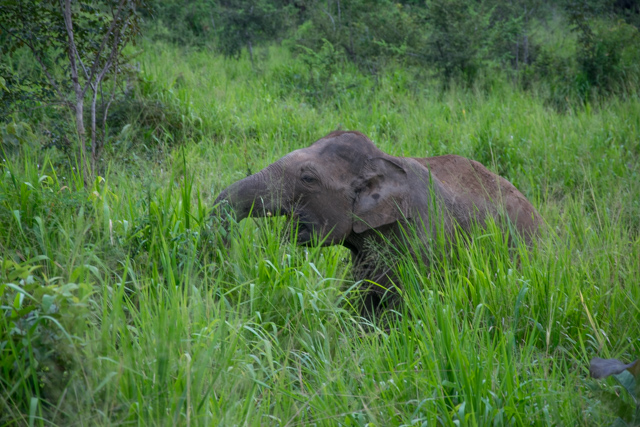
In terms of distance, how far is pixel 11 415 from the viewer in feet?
6.45

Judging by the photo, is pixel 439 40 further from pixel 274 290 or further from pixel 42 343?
pixel 42 343

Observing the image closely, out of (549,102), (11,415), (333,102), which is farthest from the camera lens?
(549,102)

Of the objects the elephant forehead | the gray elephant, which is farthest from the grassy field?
the elephant forehead

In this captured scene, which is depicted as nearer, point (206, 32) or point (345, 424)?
point (345, 424)

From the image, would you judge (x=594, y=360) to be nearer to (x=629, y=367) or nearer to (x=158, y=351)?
(x=629, y=367)

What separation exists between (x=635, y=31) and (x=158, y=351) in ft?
34.0

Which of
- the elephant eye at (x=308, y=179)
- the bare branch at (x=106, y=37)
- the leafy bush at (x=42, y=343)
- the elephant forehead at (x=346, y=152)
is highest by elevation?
the bare branch at (x=106, y=37)

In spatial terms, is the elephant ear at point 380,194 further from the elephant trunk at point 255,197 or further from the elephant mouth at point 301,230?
the elephant trunk at point 255,197

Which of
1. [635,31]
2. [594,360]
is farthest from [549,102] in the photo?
[594,360]

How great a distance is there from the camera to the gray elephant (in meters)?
3.50

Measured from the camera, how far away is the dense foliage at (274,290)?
82.3 inches

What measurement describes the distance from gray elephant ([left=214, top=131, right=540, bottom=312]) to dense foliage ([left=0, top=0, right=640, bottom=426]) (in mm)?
163

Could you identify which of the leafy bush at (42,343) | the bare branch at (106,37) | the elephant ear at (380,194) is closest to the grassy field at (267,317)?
the leafy bush at (42,343)

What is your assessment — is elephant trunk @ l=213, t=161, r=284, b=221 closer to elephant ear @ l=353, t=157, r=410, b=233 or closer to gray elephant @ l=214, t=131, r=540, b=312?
gray elephant @ l=214, t=131, r=540, b=312
